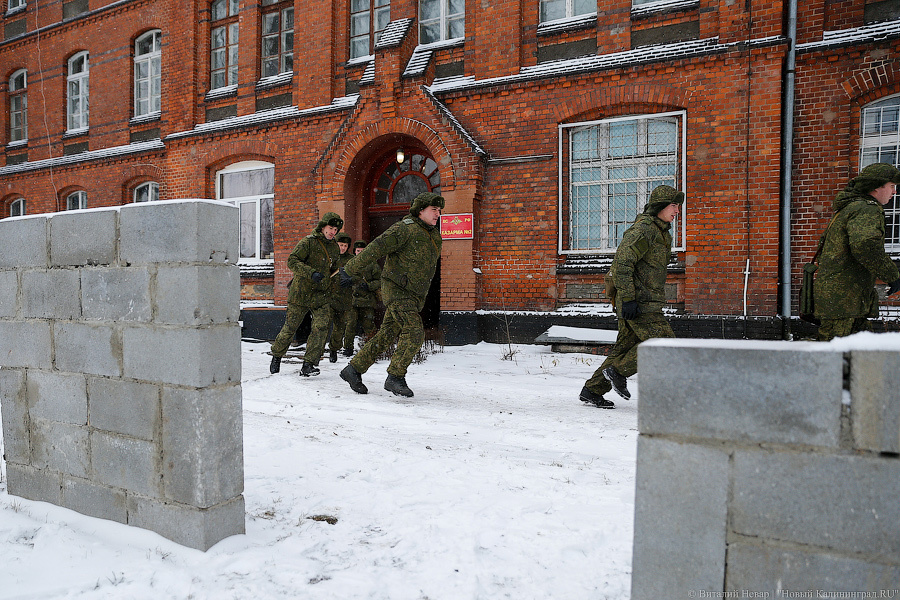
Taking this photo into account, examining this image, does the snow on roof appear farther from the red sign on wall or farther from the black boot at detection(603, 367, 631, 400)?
the black boot at detection(603, 367, 631, 400)

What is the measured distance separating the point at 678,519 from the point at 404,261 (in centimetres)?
428

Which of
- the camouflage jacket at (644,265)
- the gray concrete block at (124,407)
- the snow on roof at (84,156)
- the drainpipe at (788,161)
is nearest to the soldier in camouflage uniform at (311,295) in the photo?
the camouflage jacket at (644,265)

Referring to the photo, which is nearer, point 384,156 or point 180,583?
point 180,583

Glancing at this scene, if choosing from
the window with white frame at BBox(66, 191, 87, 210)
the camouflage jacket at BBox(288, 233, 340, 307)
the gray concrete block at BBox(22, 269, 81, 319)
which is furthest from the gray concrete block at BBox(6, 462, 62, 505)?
the window with white frame at BBox(66, 191, 87, 210)

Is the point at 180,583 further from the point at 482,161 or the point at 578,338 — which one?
the point at 482,161

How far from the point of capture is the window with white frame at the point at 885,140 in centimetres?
772

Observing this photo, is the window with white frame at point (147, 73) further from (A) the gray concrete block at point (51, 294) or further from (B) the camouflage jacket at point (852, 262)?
(B) the camouflage jacket at point (852, 262)

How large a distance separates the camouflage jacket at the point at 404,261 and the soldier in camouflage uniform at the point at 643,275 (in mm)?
1804

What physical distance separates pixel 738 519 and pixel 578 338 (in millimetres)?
6976

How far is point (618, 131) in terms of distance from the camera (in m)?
8.97

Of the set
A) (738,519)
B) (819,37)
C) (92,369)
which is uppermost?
(819,37)

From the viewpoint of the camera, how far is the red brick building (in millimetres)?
7871

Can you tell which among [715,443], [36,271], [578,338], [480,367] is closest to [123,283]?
[36,271]

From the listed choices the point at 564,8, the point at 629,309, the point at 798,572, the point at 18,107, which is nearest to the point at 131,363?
the point at 798,572
